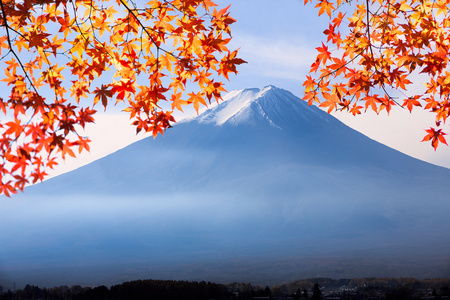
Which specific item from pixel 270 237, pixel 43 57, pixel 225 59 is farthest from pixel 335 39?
pixel 270 237

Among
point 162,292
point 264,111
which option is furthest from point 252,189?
point 162,292

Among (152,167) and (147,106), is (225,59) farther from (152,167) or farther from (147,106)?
(152,167)

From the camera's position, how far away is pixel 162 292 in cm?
505

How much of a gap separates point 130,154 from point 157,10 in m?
65.2

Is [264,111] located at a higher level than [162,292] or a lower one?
higher

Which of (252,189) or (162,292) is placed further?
(252,189)

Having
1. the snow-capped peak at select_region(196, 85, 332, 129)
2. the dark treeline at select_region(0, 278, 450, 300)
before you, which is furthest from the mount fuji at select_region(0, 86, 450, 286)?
the dark treeline at select_region(0, 278, 450, 300)

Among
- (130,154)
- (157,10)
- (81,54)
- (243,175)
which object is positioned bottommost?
(81,54)

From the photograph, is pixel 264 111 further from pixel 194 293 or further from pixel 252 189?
pixel 194 293

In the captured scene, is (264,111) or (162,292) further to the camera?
(264,111)

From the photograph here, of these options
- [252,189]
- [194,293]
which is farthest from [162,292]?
[252,189]

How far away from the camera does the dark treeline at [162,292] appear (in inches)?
196

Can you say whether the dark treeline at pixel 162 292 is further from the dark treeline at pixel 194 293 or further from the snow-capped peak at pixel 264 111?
the snow-capped peak at pixel 264 111

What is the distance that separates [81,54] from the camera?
12.3 ft
